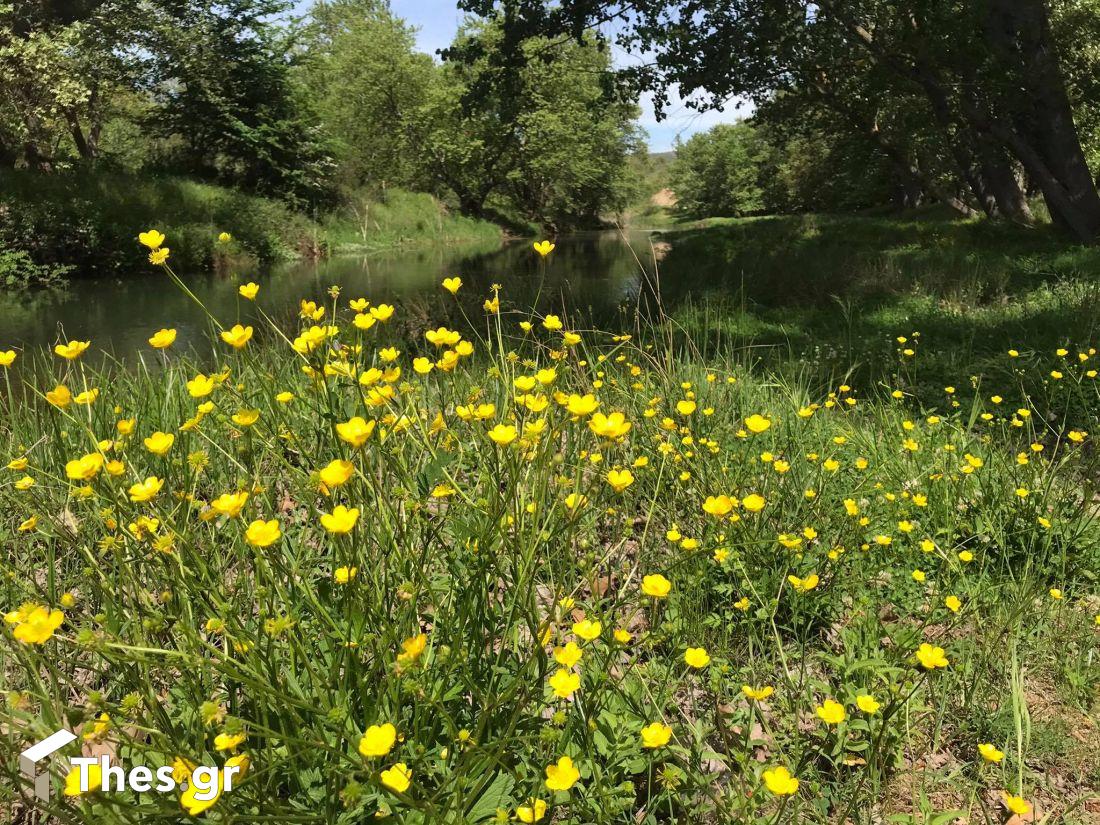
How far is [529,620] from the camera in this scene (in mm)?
1196

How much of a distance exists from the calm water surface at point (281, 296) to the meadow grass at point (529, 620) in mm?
2212

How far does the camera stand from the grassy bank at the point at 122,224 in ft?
40.2

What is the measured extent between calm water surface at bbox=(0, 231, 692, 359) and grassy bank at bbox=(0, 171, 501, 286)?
548mm

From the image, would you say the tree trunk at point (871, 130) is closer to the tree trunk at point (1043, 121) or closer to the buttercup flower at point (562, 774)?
the tree trunk at point (1043, 121)

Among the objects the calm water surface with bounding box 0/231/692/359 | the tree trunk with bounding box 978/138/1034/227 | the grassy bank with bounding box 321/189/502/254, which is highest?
the grassy bank with bounding box 321/189/502/254

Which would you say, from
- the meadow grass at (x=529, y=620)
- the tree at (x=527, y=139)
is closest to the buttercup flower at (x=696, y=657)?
the meadow grass at (x=529, y=620)

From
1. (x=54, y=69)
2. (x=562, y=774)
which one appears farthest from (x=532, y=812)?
(x=54, y=69)

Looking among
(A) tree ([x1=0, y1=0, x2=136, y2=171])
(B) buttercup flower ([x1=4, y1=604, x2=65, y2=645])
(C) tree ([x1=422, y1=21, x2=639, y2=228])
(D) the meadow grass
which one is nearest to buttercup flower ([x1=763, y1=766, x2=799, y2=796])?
(D) the meadow grass

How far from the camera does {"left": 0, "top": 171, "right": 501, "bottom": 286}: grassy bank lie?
1226cm

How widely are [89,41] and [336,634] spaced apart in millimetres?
20030

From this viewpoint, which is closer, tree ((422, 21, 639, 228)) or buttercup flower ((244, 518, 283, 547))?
buttercup flower ((244, 518, 283, 547))

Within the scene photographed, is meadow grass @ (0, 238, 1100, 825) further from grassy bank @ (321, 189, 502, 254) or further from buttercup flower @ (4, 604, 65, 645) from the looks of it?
grassy bank @ (321, 189, 502, 254)

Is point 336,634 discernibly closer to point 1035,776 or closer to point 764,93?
point 1035,776

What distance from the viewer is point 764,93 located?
11086 mm
